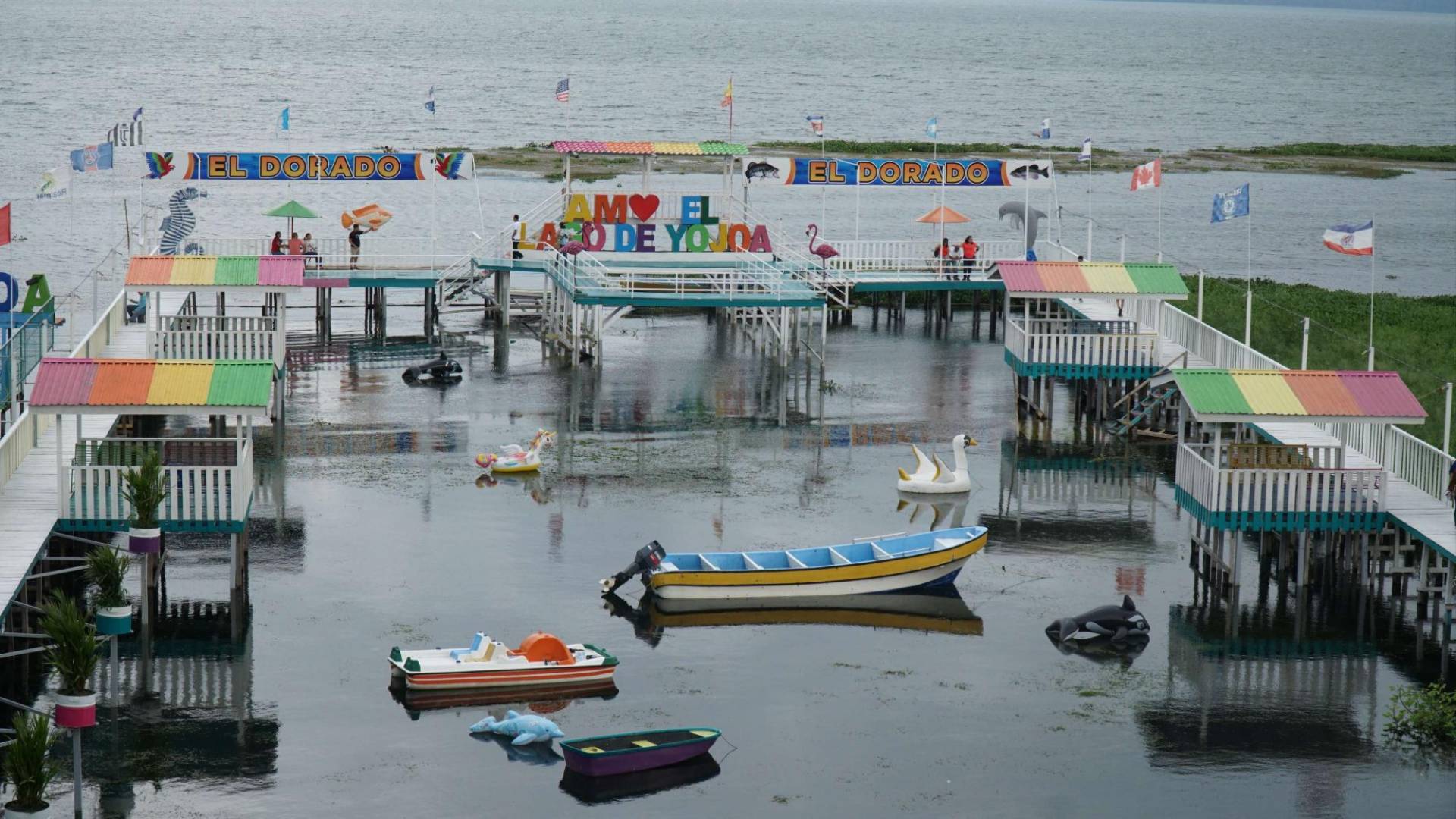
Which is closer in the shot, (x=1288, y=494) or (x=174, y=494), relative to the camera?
(x=174, y=494)

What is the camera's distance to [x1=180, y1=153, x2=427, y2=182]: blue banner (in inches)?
1954

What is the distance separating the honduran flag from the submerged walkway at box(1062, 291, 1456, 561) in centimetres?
308

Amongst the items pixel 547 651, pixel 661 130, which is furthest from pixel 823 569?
pixel 661 130

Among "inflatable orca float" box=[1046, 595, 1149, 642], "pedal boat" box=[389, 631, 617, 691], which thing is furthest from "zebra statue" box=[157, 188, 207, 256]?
"inflatable orca float" box=[1046, 595, 1149, 642]

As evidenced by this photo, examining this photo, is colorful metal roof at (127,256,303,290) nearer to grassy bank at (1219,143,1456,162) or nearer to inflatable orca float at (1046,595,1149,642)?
inflatable orca float at (1046,595,1149,642)

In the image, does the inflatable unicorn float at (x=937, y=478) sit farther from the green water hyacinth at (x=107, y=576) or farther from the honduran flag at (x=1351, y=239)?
the green water hyacinth at (x=107, y=576)

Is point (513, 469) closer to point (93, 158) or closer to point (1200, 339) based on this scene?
point (93, 158)

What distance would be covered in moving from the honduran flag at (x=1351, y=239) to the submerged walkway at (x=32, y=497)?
67.6 ft

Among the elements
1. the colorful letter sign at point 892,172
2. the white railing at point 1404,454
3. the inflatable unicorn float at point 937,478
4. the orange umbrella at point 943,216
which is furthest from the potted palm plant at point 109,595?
the orange umbrella at point 943,216

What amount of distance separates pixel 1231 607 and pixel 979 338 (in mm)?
24503

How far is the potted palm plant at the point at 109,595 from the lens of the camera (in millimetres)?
24078

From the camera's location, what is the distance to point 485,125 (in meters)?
138

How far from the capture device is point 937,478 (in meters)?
35.4

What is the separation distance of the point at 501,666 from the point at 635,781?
327cm
